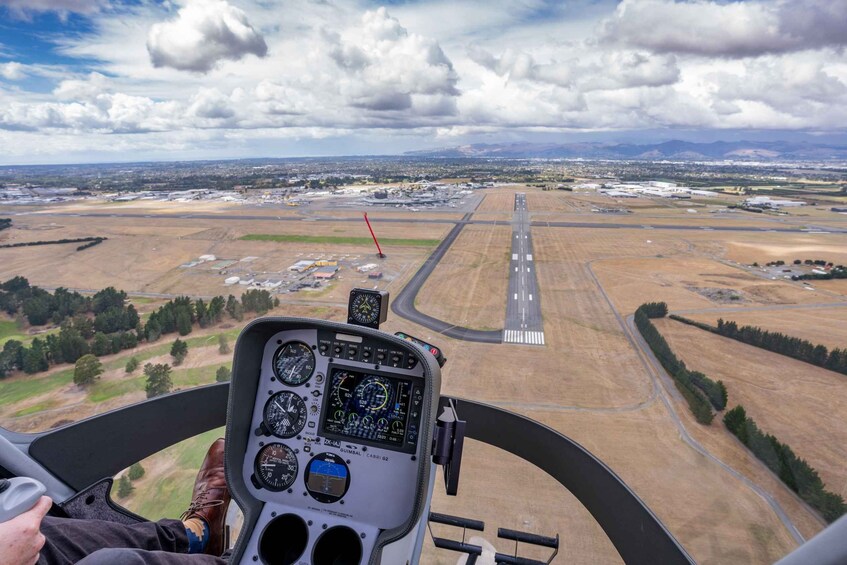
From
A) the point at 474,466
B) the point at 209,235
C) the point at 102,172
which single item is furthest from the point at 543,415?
the point at 102,172

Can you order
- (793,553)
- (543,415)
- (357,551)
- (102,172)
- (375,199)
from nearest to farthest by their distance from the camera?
1. (793,553)
2. (357,551)
3. (543,415)
4. (375,199)
5. (102,172)

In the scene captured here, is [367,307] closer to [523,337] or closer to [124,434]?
[124,434]

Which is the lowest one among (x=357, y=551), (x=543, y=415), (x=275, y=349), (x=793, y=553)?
(x=543, y=415)

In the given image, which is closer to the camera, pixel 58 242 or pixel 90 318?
pixel 90 318

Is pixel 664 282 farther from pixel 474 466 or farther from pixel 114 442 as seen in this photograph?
pixel 114 442

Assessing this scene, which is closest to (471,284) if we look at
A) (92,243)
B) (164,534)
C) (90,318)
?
(90,318)

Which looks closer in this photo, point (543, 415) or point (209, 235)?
point (543, 415)
